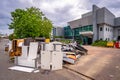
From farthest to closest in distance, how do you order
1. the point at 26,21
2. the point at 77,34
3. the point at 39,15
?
the point at 77,34
the point at 39,15
the point at 26,21

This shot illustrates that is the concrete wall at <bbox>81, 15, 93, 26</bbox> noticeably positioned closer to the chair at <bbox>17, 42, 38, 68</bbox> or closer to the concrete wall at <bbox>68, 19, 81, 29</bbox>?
the concrete wall at <bbox>68, 19, 81, 29</bbox>

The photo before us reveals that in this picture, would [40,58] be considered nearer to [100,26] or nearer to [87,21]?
[100,26]

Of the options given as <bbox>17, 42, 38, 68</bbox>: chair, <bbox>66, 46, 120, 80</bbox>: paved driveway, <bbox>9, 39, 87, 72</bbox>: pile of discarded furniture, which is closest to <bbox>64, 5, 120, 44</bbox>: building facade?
<bbox>66, 46, 120, 80</bbox>: paved driveway

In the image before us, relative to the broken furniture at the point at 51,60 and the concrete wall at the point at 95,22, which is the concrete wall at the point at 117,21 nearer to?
the concrete wall at the point at 95,22

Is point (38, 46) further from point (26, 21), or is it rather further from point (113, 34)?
point (113, 34)

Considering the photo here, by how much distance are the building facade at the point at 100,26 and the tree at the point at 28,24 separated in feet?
42.4

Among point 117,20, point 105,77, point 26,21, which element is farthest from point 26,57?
point 117,20

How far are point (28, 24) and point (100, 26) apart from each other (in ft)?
71.2

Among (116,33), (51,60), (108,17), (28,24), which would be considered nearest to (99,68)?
(51,60)

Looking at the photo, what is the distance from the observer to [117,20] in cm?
4369

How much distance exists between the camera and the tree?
27208 mm

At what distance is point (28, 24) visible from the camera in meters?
26.9

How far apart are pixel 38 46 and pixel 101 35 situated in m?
32.3

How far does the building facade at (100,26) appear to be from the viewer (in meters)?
39.6
